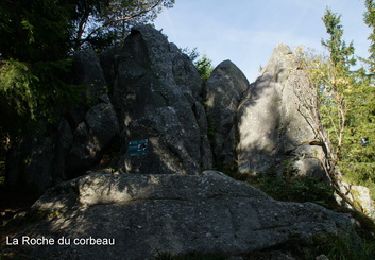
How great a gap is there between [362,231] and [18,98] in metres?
8.72

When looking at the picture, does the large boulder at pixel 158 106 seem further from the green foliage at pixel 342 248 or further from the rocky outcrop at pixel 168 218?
the green foliage at pixel 342 248

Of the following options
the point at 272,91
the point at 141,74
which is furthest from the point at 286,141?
the point at 141,74

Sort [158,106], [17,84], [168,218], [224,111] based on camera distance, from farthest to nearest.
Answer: [224,111] < [158,106] < [168,218] < [17,84]

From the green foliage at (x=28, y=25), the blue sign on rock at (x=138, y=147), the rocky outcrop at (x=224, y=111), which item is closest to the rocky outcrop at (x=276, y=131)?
the rocky outcrop at (x=224, y=111)

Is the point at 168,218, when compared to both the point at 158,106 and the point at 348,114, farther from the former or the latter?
the point at 348,114

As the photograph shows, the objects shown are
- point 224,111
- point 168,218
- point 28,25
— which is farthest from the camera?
point 224,111

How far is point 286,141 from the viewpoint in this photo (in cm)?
1692

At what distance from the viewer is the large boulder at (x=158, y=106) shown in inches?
503

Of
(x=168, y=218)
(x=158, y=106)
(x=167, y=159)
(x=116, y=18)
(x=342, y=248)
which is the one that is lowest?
(x=342, y=248)

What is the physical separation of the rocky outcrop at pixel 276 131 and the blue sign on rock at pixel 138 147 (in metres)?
5.40

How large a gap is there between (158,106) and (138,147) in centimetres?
318

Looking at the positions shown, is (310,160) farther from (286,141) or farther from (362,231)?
(362,231)

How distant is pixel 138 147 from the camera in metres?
12.8

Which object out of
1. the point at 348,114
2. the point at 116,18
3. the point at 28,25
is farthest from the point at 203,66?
the point at 28,25
